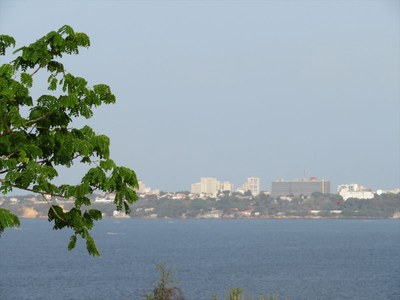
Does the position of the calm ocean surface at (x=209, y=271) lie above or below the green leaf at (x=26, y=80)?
below

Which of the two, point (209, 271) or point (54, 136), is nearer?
point (54, 136)

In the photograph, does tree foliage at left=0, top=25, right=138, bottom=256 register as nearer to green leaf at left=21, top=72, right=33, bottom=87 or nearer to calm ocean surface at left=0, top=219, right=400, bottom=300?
green leaf at left=21, top=72, right=33, bottom=87

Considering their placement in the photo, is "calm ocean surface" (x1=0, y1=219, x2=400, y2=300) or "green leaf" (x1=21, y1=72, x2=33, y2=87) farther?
"calm ocean surface" (x1=0, y1=219, x2=400, y2=300)

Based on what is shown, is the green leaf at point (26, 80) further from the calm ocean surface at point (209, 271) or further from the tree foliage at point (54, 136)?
the calm ocean surface at point (209, 271)

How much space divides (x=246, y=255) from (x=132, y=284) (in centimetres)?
5029

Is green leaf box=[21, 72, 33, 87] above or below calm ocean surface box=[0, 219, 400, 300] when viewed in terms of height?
above

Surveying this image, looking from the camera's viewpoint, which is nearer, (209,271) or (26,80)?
(26,80)

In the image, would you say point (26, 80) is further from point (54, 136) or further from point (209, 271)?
point (209, 271)

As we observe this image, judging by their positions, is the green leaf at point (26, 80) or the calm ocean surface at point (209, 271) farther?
the calm ocean surface at point (209, 271)

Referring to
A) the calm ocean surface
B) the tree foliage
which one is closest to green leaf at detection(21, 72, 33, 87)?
the tree foliage

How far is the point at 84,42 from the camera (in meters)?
17.1

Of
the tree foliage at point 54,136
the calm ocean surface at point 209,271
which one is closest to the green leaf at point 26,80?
the tree foliage at point 54,136

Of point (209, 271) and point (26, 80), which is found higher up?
point (26, 80)

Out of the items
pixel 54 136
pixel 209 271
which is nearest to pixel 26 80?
pixel 54 136
